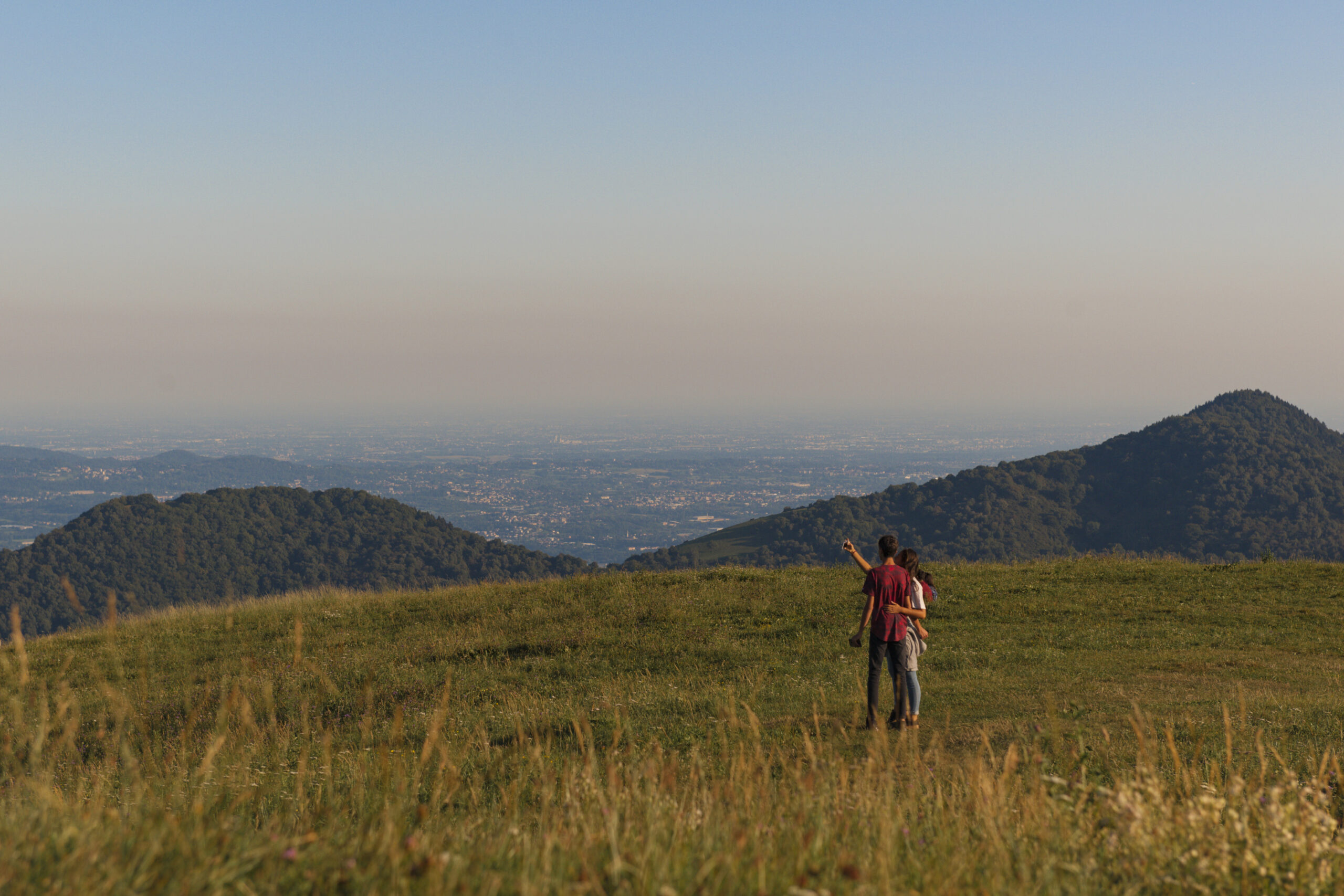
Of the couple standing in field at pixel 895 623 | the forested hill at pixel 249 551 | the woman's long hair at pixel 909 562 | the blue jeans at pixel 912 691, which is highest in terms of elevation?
the woman's long hair at pixel 909 562

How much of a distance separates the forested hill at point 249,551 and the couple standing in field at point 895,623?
2269 inches

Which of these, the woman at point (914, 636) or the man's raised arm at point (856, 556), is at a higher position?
the man's raised arm at point (856, 556)

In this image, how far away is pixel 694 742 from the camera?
8734 mm

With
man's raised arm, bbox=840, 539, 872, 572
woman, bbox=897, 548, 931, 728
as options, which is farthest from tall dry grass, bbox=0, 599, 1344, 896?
woman, bbox=897, 548, 931, 728

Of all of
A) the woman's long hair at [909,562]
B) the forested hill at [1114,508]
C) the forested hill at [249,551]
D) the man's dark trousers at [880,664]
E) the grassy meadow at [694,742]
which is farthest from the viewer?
the forested hill at [1114,508]

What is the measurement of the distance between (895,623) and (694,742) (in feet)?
9.94

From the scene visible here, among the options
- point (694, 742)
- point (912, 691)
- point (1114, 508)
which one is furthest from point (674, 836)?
point (1114, 508)

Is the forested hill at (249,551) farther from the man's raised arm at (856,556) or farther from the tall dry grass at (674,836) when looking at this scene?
the tall dry grass at (674,836)

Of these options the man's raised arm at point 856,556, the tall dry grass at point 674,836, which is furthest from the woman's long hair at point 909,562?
Result: the tall dry grass at point 674,836

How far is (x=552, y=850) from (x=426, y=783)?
3.98 metres

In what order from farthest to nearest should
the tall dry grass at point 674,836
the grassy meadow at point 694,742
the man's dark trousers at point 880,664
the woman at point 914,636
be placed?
1. the woman at point 914,636
2. the man's dark trousers at point 880,664
3. the grassy meadow at point 694,742
4. the tall dry grass at point 674,836

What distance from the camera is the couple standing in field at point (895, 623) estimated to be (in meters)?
10.2

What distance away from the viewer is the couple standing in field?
33.6 feet

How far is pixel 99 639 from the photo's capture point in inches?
862
